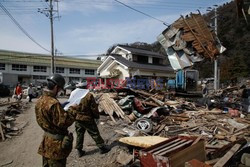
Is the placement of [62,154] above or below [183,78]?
below

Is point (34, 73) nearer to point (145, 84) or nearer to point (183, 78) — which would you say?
point (145, 84)

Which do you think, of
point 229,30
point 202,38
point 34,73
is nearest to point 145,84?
point 202,38

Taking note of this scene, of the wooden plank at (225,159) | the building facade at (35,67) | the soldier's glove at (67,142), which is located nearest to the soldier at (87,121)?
the soldier's glove at (67,142)

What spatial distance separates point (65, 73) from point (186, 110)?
38.8m

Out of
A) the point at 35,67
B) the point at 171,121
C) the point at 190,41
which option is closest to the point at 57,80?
the point at 171,121

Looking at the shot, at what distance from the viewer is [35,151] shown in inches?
256

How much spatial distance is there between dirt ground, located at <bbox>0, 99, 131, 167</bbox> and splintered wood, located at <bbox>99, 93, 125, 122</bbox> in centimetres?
68

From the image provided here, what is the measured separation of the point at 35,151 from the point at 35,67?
132ft

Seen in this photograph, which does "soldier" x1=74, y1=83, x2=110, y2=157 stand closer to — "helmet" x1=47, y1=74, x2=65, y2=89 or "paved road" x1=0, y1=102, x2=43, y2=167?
"paved road" x1=0, y1=102, x2=43, y2=167

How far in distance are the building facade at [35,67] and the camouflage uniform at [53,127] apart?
3349 cm

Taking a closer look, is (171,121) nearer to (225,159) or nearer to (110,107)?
(110,107)

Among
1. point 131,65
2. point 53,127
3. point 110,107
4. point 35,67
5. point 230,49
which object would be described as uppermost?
point 230,49

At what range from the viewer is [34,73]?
141 ft

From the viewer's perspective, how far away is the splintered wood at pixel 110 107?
9641 mm
